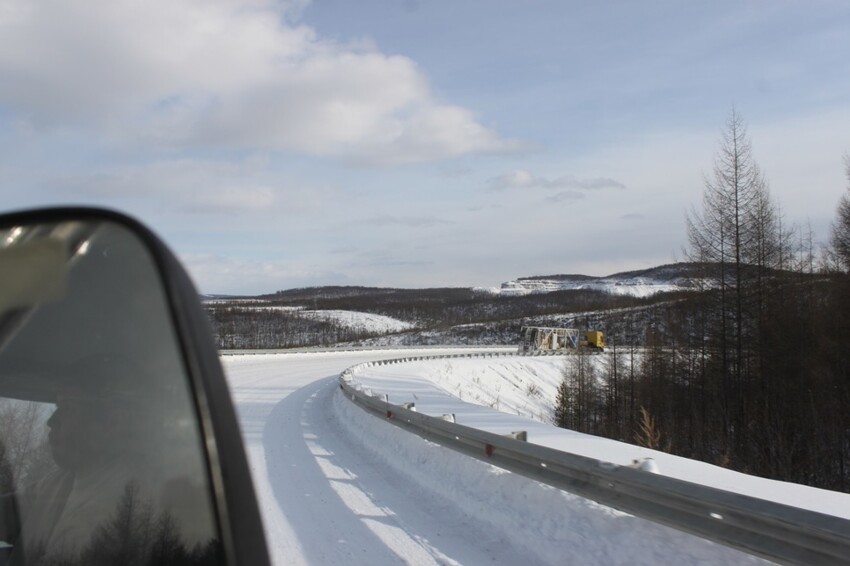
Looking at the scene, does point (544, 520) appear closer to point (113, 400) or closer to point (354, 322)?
point (113, 400)

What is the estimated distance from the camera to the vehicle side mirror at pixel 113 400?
62.2 inches

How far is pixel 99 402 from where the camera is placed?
1.72 m

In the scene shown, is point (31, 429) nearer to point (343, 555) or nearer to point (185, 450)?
point (185, 450)

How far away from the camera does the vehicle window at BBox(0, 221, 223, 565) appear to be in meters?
1.63

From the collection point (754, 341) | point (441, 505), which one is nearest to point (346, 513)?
point (441, 505)

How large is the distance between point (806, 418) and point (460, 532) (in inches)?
1160

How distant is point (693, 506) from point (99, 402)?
15.2 ft

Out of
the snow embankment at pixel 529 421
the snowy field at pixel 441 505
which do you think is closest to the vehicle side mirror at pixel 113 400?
the snowy field at pixel 441 505

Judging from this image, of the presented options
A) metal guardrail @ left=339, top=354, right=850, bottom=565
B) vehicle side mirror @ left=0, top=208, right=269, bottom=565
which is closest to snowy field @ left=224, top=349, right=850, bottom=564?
metal guardrail @ left=339, top=354, right=850, bottom=565

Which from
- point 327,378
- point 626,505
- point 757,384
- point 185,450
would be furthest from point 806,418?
point 185,450

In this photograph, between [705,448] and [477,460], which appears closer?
[477,460]

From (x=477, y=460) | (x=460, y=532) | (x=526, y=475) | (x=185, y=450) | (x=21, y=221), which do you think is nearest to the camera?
(x=185, y=450)

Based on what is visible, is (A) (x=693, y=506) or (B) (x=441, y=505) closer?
(A) (x=693, y=506)

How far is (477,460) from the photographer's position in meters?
8.81
